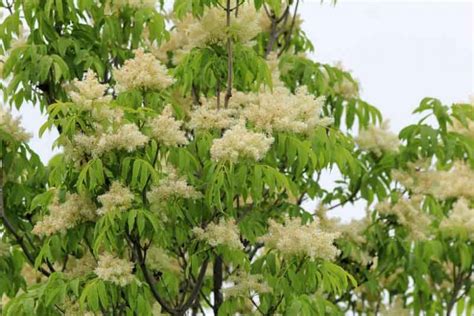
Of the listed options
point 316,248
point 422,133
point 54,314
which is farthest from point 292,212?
point 54,314

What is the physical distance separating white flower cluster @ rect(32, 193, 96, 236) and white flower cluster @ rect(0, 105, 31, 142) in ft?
3.15

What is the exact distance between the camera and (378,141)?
6.54 meters

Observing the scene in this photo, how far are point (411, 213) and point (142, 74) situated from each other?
2341mm

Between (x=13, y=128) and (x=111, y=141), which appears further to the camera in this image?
(x=13, y=128)

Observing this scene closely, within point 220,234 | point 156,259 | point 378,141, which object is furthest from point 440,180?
point 220,234

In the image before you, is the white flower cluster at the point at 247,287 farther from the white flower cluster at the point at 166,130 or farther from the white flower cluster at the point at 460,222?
the white flower cluster at the point at 460,222

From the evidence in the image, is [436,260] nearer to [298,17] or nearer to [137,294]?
[298,17]

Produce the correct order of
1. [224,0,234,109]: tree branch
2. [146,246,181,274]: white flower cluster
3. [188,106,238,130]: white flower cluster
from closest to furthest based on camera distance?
[188,106,238,130]: white flower cluster < [224,0,234,109]: tree branch < [146,246,181,274]: white flower cluster

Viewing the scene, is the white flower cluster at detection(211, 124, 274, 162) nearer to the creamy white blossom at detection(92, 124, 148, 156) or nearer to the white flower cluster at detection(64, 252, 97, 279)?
the creamy white blossom at detection(92, 124, 148, 156)

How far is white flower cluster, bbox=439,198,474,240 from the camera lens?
659 centimetres

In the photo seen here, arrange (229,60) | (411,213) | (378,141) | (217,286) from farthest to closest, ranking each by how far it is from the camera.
Answer: 1. (378,141)
2. (411,213)
3. (217,286)
4. (229,60)

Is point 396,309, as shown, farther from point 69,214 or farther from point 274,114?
point 69,214

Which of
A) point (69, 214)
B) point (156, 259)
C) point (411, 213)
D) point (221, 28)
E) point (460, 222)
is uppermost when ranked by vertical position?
point (221, 28)

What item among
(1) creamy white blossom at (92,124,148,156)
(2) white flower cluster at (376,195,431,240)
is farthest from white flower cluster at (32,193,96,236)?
(2) white flower cluster at (376,195,431,240)
